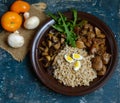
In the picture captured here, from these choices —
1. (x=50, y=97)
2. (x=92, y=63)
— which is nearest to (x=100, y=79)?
(x=92, y=63)

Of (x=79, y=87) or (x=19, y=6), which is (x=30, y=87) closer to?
(x=79, y=87)

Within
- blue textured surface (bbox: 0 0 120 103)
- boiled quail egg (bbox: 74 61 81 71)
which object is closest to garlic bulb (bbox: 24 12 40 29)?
blue textured surface (bbox: 0 0 120 103)


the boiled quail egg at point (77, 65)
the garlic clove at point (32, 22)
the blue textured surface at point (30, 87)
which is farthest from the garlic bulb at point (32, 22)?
the boiled quail egg at point (77, 65)

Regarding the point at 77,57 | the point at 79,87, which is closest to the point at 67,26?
the point at 77,57

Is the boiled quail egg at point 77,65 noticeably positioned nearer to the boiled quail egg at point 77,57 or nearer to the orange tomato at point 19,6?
the boiled quail egg at point 77,57

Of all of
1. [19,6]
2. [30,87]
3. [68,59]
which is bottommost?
[30,87]

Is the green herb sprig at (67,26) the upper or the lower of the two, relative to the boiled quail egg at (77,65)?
upper
